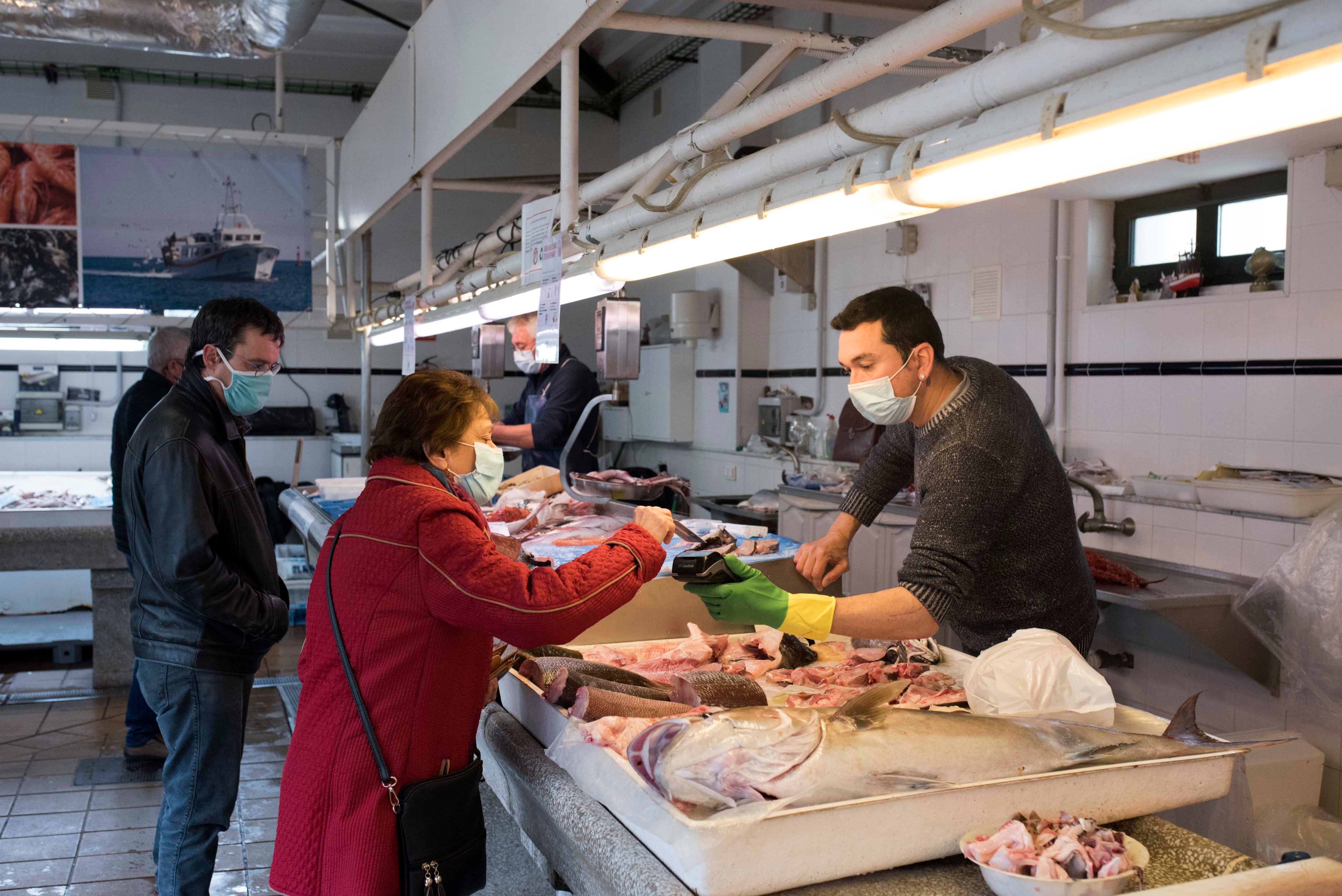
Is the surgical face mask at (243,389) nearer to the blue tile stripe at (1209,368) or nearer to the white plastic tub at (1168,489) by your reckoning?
the white plastic tub at (1168,489)

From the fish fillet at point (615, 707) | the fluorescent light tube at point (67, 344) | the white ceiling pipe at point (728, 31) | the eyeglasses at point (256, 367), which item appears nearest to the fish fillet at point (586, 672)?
the fish fillet at point (615, 707)

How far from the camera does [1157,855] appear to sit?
5.62 feet

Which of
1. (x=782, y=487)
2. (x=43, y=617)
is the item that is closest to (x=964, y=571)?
(x=782, y=487)

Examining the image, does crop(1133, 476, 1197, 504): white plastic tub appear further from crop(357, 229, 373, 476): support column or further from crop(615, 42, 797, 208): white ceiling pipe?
crop(357, 229, 373, 476): support column

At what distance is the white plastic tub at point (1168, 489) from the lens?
4645mm

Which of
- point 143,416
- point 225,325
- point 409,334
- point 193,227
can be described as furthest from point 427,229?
point 225,325

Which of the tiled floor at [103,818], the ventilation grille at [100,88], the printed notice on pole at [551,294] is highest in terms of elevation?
the ventilation grille at [100,88]

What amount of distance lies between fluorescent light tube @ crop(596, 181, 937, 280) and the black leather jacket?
4.41 ft

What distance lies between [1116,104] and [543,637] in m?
1.43

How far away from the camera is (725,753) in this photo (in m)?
1.66

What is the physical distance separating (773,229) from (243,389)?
1.86 m

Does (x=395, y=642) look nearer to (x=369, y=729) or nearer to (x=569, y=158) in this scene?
(x=369, y=729)

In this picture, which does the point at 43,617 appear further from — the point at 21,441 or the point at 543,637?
the point at 543,637

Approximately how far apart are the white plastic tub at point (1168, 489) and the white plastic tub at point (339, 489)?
4.41 meters
